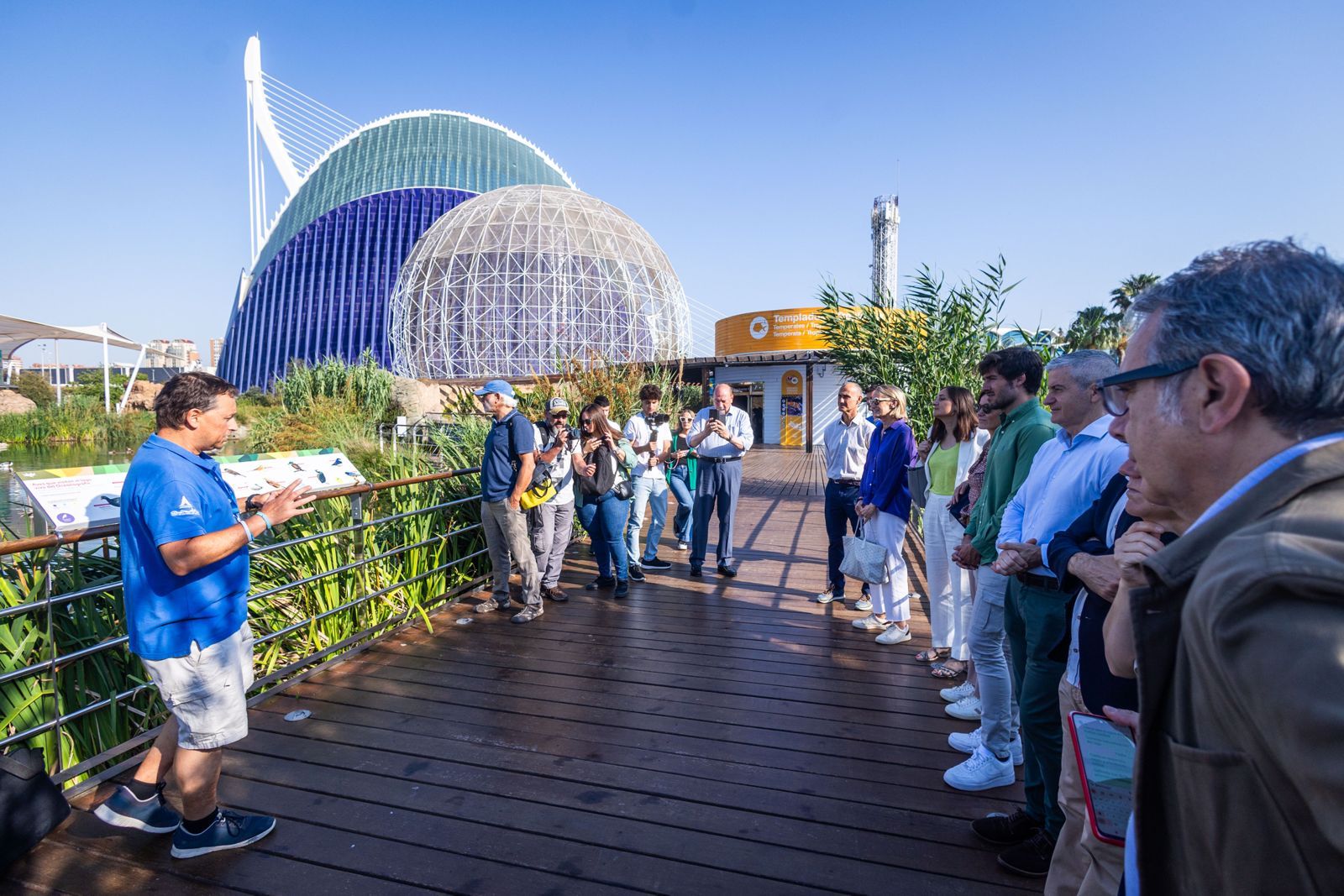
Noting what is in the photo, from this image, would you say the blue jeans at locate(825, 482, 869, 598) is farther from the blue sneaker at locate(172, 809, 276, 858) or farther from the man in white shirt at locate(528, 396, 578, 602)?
the blue sneaker at locate(172, 809, 276, 858)

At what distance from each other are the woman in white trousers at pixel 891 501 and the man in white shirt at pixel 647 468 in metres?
2.29

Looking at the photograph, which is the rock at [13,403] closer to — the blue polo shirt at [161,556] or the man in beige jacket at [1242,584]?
the blue polo shirt at [161,556]

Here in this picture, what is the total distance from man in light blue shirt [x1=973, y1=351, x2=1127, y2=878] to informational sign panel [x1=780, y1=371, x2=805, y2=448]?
2216 cm

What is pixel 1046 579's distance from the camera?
221 centimetres

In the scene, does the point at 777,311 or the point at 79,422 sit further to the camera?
the point at 777,311

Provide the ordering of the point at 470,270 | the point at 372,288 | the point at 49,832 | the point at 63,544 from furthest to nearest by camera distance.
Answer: the point at 372,288, the point at 470,270, the point at 63,544, the point at 49,832

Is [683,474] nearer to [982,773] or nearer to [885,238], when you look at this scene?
[982,773]

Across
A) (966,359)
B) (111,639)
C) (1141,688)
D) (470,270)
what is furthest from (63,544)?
(470,270)

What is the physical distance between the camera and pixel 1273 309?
793 millimetres

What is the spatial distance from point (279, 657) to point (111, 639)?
4.60 feet

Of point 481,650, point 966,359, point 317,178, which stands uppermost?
point 317,178

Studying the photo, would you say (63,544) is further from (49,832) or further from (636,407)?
(636,407)

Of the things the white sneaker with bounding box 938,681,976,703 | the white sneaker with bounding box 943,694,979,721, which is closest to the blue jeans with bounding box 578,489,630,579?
the white sneaker with bounding box 938,681,976,703

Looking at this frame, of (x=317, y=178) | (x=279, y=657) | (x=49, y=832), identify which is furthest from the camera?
(x=317, y=178)
